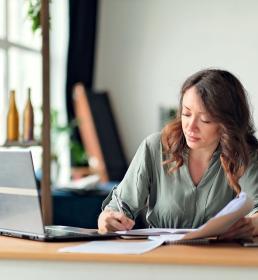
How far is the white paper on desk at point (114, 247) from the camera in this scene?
2.11 meters

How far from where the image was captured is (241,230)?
2332 millimetres

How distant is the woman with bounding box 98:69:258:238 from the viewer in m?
2.47

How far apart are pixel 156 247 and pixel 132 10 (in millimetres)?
5185

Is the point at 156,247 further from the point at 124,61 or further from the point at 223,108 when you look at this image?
the point at 124,61

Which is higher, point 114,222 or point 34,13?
point 34,13

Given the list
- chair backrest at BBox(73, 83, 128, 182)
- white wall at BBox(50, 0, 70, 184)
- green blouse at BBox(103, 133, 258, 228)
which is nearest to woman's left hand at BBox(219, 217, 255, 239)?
green blouse at BBox(103, 133, 258, 228)

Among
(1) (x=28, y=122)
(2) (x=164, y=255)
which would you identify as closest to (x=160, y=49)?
(1) (x=28, y=122)

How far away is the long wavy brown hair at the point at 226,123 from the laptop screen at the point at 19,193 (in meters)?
0.55

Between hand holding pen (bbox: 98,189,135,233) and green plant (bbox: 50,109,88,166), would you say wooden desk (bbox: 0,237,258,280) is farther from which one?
green plant (bbox: 50,109,88,166)

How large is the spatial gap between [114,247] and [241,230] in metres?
0.42

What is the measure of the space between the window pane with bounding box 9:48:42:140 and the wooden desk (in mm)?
3556

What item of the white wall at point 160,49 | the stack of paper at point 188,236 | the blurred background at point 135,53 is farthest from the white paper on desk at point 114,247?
the white wall at point 160,49

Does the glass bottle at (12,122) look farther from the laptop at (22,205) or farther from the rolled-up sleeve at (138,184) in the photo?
the laptop at (22,205)

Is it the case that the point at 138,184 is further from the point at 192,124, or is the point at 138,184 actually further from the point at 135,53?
the point at 135,53
